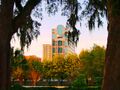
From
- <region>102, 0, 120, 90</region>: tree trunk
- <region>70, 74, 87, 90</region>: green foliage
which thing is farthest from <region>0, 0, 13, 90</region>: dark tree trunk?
<region>70, 74, 87, 90</region>: green foliage

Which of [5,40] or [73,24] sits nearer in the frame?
[5,40]

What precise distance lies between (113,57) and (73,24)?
351 centimetres

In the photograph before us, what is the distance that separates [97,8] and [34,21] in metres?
2.30

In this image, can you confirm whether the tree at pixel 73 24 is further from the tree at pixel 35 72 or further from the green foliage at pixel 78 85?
the tree at pixel 35 72

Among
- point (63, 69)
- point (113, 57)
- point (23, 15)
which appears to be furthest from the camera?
point (63, 69)

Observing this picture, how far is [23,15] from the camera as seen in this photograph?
1190 centimetres

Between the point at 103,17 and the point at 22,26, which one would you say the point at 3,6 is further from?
the point at 103,17

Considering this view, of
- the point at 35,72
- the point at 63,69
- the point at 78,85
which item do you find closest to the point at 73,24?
the point at 78,85

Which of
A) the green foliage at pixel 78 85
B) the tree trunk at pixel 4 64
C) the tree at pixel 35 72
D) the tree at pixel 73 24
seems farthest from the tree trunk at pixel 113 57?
the tree at pixel 35 72

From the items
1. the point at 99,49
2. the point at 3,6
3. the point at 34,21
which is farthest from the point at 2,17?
the point at 99,49

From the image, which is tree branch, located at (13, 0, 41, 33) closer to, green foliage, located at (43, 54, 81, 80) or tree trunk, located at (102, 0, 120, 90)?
tree trunk, located at (102, 0, 120, 90)

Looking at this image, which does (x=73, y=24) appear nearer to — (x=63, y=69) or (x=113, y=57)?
(x=113, y=57)

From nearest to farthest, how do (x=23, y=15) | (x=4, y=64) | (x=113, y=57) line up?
(x=113, y=57) < (x=4, y=64) < (x=23, y=15)

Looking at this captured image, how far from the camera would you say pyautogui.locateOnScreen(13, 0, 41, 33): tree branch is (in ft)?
38.9
